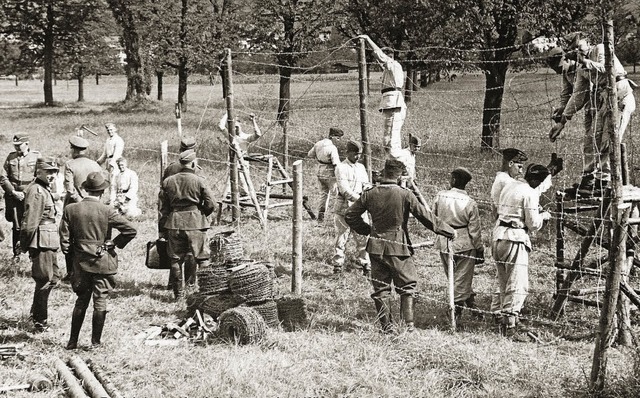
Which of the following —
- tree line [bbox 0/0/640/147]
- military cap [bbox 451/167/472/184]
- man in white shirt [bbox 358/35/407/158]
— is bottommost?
military cap [bbox 451/167/472/184]

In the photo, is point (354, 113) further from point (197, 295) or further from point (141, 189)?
point (197, 295)

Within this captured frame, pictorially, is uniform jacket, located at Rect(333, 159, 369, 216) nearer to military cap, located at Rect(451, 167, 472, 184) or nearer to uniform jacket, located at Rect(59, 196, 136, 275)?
military cap, located at Rect(451, 167, 472, 184)

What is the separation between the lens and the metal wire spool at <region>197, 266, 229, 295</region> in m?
8.44

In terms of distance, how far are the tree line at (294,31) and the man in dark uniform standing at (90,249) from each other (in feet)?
13.1

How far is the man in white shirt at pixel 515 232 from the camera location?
26.1ft

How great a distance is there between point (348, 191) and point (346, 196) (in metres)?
0.14

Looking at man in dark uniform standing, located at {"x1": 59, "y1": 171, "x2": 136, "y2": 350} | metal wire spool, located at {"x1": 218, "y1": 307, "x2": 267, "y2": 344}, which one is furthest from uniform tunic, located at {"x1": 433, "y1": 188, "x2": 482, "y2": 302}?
man in dark uniform standing, located at {"x1": 59, "y1": 171, "x2": 136, "y2": 350}

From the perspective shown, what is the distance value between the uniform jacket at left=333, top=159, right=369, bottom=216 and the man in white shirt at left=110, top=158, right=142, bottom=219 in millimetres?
5706

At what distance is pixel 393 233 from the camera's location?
797 centimetres

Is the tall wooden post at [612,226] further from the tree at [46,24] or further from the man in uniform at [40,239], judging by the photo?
the tree at [46,24]

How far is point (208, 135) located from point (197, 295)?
20652 mm

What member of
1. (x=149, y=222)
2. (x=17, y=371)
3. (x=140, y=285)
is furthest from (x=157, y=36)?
(x=17, y=371)

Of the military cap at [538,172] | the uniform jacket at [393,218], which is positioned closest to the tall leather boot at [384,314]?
the uniform jacket at [393,218]

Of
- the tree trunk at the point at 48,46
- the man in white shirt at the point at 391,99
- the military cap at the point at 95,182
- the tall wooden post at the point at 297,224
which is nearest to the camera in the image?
the military cap at the point at 95,182
